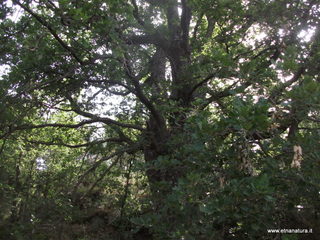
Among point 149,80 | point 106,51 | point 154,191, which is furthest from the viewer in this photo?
point 149,80

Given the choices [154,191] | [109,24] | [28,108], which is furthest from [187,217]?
[28,108]

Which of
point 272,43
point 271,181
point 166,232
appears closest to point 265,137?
point 271,181

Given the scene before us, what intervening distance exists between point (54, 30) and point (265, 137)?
2569 millimetres

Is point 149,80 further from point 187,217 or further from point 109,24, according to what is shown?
point 187,217

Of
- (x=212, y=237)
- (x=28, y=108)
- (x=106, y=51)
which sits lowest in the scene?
(x=212, y=237)

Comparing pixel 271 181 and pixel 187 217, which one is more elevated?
pixel 271 181

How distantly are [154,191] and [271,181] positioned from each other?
1978mm

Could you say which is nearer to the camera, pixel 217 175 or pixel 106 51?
pixel 217 175

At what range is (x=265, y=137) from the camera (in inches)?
104

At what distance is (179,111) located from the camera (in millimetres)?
4168

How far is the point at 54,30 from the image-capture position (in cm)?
365

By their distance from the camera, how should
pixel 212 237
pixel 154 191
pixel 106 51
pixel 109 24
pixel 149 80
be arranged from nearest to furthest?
pixel 212 237 → pixel 109 24 → pixel 154 191 → pixel 106 51 → pixel 149 80

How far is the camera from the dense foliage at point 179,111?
2381 mm

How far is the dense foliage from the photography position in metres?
2.38
